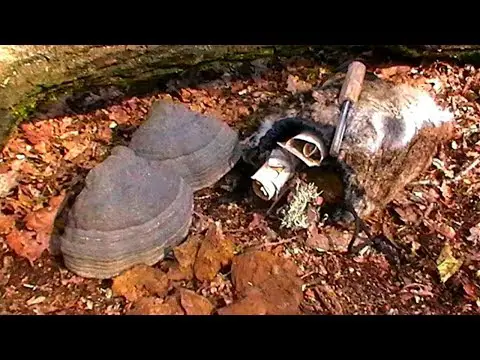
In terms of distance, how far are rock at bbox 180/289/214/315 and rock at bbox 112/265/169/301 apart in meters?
0.11

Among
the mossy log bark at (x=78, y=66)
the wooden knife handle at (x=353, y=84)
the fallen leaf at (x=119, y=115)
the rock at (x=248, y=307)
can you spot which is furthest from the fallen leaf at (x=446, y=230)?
the fallen leaf at (x=119, y=115)

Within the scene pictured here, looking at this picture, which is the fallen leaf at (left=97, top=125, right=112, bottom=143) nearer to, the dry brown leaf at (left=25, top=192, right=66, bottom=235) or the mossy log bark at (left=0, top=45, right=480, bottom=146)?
the mossy log bark at (left=0, top=45, right=480, bottom=146)

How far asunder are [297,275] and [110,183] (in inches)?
42.5

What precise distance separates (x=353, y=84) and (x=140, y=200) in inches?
54.3

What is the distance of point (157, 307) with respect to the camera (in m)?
3.00

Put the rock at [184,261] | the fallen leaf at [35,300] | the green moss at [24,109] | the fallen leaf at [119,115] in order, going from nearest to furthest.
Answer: the fallen leaf at [35,300] < the rock at [184,261] < the green moss at [24,109] < the fallen leaf at [119,115]

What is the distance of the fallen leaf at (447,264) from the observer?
3314 mm

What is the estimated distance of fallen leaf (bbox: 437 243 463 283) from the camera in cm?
331

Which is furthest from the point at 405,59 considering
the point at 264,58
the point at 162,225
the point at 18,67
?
the point at 18,67

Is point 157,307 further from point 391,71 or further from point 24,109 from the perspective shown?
point 391,71

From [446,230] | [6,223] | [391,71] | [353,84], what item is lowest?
[6,223]

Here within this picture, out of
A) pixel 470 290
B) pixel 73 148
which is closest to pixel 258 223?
pixel 470 290

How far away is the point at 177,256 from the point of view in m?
3.23

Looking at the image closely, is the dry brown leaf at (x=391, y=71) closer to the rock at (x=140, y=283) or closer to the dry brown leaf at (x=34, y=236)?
the rock at (x=140, y=283)
